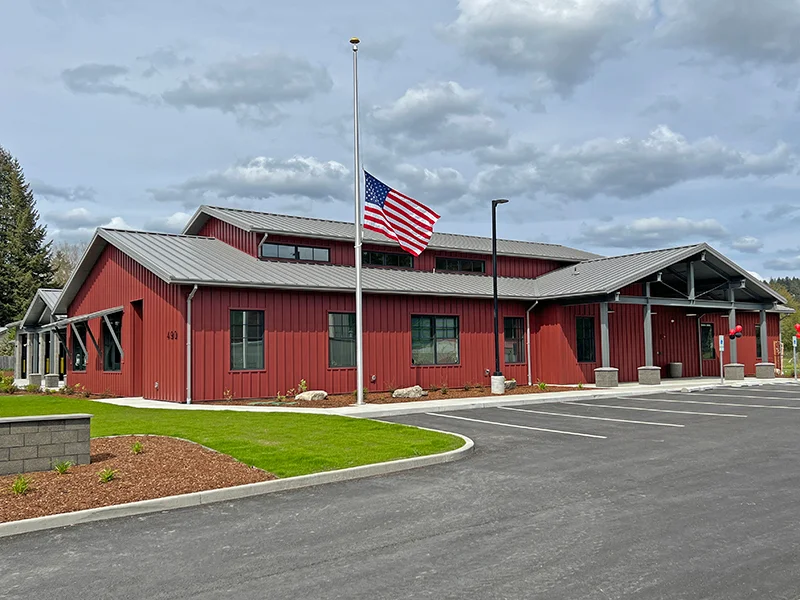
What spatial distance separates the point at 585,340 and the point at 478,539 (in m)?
22.4

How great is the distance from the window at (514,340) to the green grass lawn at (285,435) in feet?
41.4

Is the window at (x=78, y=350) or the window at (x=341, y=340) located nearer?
the window at (x=341, y=340)

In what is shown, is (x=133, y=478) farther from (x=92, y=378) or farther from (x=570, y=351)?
(x=570, y=351)

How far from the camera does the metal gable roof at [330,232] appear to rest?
25500 mm

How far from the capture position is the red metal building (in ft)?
69.4

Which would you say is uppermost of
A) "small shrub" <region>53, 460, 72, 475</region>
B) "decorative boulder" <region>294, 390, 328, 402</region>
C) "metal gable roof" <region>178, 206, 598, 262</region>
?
"metal gable roof" <region>178, 206, 598, 262</region>

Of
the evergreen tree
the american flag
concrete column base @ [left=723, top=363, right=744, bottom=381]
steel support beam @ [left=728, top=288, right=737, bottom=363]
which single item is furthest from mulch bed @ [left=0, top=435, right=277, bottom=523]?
the evergreen tree

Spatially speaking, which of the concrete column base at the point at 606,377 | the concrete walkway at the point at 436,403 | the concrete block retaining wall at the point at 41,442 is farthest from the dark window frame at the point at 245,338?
the concrete column base at the point at 606,377

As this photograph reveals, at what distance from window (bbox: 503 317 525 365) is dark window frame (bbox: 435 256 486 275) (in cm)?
341

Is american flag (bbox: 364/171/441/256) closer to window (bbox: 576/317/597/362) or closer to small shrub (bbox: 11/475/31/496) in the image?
window (bbox: 576/317/597/362)

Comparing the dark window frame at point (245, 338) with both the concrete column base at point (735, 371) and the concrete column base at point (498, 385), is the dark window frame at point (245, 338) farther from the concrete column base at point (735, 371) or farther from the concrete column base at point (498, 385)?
the concrete column base at point (735, 371)

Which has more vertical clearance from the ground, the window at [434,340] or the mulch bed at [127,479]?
the window at [434,340]

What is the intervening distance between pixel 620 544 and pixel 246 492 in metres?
4.58

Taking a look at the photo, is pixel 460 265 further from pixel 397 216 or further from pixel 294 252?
pixel 397 216
